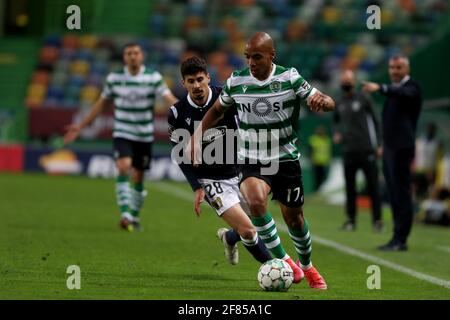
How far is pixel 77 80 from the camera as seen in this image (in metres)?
35.2

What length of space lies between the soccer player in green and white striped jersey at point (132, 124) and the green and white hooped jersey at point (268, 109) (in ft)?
18.7

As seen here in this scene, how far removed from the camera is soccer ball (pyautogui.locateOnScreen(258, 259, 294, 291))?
28.6 feet

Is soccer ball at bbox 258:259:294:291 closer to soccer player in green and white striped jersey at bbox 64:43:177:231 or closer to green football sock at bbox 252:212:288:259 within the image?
green football sock at bbox 252:212:288:259

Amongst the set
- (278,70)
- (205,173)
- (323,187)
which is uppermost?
(278,70)

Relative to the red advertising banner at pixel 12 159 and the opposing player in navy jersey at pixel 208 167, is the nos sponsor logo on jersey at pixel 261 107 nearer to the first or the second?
the opposing player in navy jersey at pixel 208 167

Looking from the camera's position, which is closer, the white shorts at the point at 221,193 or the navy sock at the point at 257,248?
the navy sock at the point at 257,248

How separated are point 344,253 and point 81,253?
3.05 metres

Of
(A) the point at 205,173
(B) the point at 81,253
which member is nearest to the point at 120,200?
(B) the point at 81,253

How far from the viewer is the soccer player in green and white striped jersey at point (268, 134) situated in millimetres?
8773

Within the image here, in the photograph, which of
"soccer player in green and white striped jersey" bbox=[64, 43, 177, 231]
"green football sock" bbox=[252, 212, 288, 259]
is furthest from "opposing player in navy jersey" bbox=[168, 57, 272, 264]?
"soccer player in green and white striped jersey" bbox=[64, 43, 177, 231]

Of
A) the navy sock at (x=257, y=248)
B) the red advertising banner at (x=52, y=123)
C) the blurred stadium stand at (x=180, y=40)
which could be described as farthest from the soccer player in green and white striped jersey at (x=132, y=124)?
the red advertising banner at (x=52, y=123)

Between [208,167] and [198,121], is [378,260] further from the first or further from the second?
[198,121]

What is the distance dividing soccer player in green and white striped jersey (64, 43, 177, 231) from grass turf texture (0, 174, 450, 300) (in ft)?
1.83

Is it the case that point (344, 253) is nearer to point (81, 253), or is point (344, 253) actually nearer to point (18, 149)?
point (81, 253)
